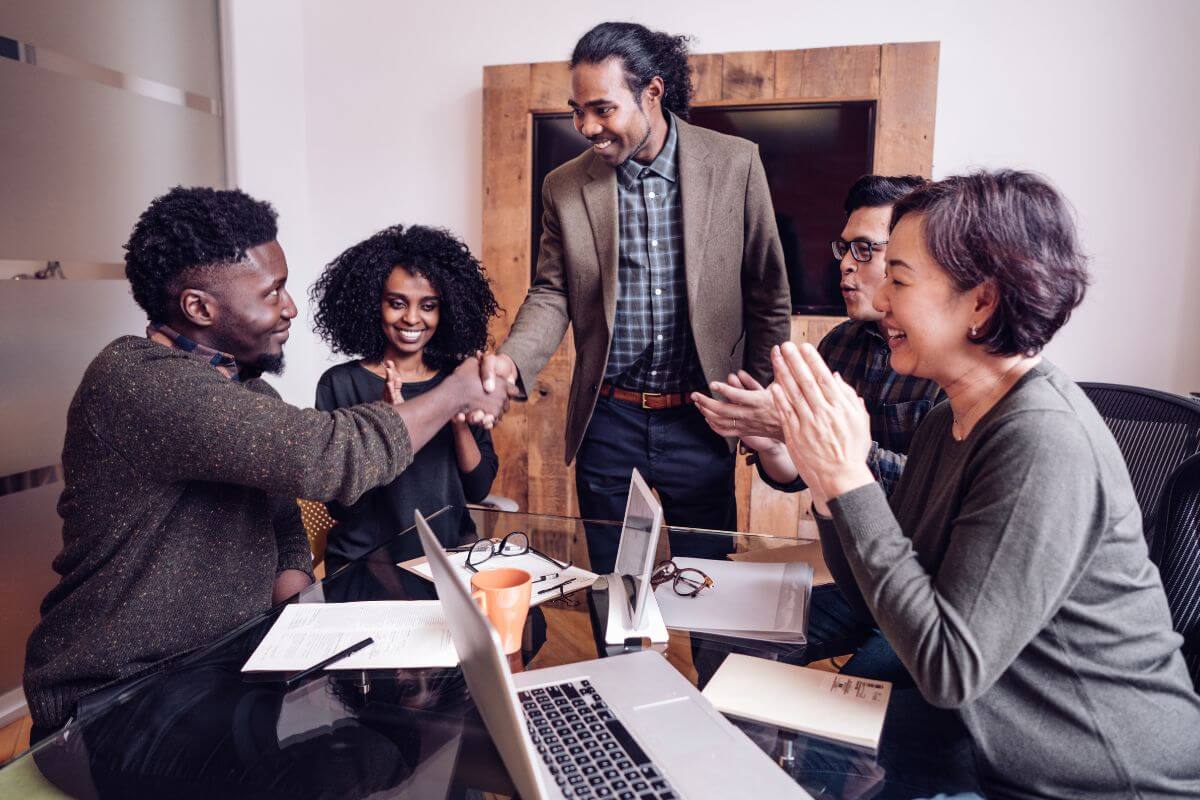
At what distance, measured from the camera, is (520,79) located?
11.1ft

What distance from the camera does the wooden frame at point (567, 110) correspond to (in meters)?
3.06

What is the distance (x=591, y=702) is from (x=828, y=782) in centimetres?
28

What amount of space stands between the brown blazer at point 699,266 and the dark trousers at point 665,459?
71mm

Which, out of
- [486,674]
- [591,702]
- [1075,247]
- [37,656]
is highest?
[1075,247]

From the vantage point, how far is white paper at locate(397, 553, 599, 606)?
1.39 meters

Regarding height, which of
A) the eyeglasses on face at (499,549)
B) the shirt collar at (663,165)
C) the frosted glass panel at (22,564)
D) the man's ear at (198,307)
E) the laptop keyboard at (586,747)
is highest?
the shirt collar at (663,165)

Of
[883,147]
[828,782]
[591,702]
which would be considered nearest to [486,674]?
[591,702]

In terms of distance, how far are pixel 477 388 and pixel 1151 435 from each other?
4.16 feet

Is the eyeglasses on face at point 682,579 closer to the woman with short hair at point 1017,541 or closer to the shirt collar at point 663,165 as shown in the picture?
the woman with short hair at point 1017,541

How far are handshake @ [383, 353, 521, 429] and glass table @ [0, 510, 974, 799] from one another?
567mm

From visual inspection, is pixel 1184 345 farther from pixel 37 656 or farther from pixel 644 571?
pixel 37 656

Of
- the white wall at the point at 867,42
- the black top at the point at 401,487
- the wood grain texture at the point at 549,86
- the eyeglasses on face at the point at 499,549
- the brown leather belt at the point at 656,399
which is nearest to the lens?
the eyeglasses on face at the point at 499,549

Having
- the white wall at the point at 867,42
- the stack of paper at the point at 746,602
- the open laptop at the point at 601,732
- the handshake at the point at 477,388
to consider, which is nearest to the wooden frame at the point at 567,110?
the white wall at the point at 867,42

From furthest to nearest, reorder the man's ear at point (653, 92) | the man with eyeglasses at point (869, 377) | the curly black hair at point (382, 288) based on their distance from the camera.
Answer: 1. the curly black hair at point (382, 288)
2. the man's ear at point (653, 92)
3. the man with eyeglasses at point (869, 377)
